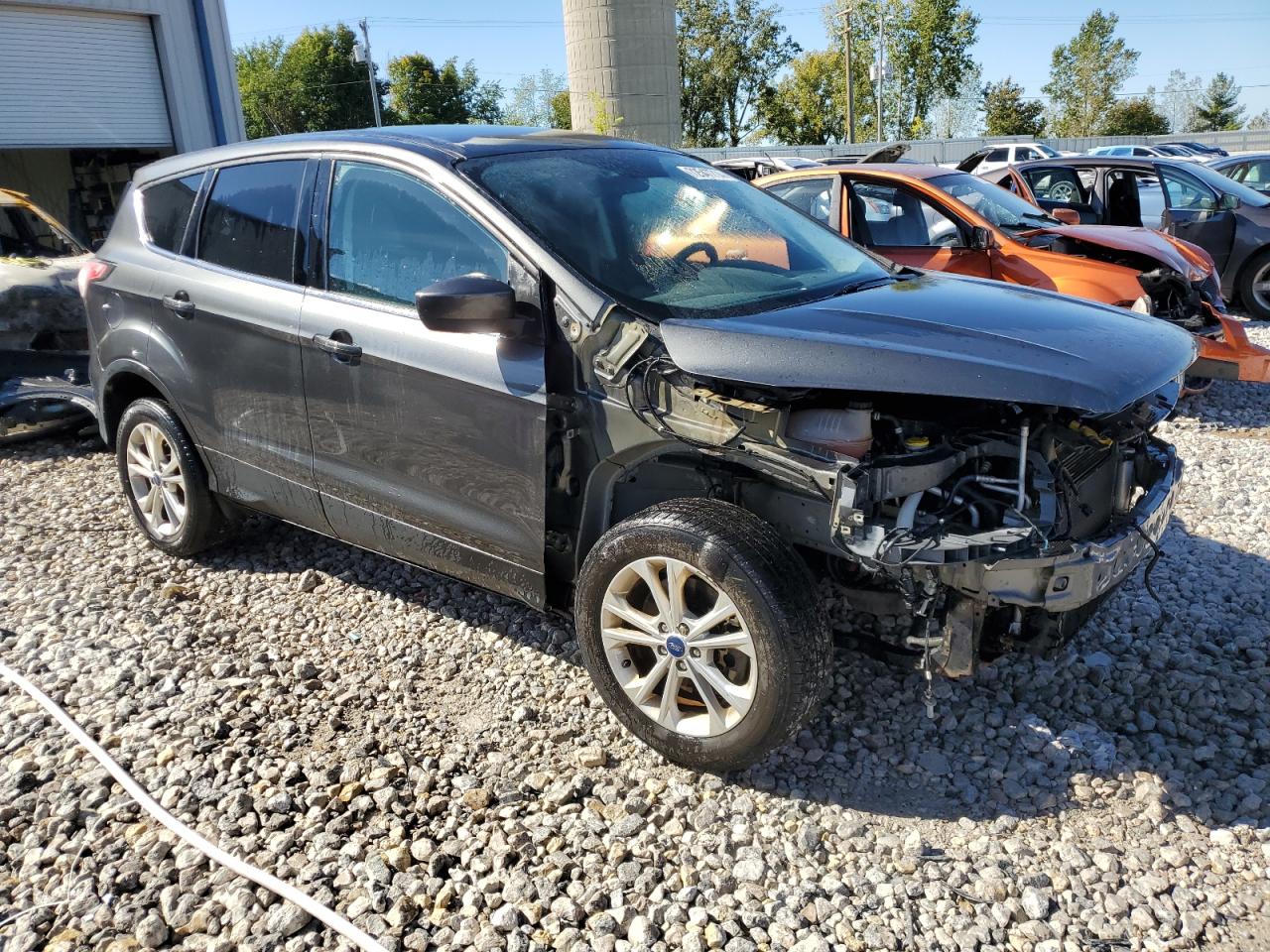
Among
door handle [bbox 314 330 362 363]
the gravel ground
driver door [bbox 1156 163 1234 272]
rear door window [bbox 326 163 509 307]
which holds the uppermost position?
rear door window [bbox 326 163 509 307]

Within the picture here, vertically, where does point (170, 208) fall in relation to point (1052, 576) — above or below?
above

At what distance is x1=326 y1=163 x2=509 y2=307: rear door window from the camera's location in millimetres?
3344

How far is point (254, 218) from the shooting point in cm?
404

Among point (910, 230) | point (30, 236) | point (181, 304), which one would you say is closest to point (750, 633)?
point (181, 304)

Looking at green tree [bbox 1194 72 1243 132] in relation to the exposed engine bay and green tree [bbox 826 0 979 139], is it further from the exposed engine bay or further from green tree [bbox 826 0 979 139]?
the exposed engine bay

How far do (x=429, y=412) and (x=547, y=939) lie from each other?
66.6 inches

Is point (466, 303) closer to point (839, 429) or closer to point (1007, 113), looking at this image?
point (839, 429)

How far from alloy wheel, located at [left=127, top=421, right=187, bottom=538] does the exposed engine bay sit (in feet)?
8.42

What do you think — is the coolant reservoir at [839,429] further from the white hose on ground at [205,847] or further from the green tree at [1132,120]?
the green tree at [1132,120]

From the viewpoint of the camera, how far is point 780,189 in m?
7.79

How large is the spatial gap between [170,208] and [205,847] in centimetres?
292

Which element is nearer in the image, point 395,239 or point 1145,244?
point 395,239

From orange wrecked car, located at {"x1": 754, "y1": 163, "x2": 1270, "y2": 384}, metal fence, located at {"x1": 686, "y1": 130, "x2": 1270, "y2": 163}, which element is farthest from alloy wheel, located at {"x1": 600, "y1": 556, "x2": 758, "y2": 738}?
metal fence, located at {"x1": 686, "y1": 130, "x2": 1270, "y2": 163}

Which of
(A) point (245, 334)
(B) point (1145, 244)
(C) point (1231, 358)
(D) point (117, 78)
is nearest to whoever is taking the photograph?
(A) point (245, 334)
